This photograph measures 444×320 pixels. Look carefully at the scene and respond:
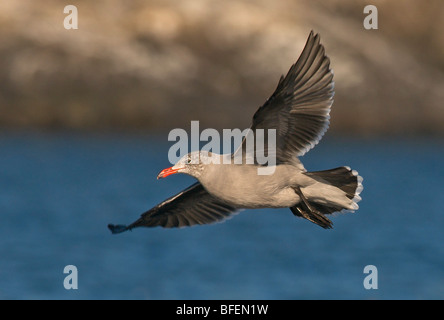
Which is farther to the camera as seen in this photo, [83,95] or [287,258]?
[83,95]

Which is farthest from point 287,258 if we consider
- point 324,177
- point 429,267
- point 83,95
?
point 324,177

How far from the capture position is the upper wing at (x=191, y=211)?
35.4 ft

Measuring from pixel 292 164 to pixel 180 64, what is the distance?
79.6ft

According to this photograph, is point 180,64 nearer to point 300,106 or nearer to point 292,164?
point 292,164

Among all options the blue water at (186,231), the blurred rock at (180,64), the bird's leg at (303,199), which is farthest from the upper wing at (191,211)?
the blurred rock at (180,64)

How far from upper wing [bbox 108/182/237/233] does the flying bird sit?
141 centimetres

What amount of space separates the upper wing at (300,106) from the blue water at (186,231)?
54.1 feet

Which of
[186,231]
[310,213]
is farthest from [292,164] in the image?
[186,231]

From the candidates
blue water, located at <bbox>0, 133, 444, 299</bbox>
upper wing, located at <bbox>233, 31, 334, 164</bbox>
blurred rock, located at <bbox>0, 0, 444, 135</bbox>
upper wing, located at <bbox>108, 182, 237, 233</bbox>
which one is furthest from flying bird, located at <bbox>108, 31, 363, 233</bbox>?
blurred rock, located at <bbox>0, 0, 444, 135</bbox>

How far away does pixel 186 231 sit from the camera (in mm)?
32125

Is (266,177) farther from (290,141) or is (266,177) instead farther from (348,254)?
(348,254)

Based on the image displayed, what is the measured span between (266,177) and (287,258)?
2044 centimetres

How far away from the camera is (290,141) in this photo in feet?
30.4

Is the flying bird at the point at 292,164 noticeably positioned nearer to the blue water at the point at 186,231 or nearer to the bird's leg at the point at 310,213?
the bird's leg at the point at 310,213
